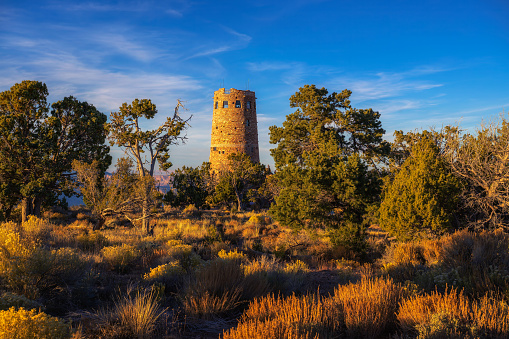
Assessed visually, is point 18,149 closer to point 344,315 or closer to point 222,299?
point 222,299

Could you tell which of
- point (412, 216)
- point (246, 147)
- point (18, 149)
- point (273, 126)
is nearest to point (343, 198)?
point (412, 216)

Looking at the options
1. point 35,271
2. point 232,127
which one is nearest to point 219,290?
point 35,271

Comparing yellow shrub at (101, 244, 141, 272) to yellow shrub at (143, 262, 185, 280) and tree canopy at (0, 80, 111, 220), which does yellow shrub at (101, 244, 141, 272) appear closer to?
yellow shrub at (143, 262, 185, 280)

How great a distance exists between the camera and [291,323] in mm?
4133

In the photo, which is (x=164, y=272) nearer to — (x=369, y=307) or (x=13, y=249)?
(x=13, y=249)

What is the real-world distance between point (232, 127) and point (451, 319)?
128 ft

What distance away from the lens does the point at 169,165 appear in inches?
742

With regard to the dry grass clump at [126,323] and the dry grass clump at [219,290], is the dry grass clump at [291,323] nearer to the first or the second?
the dry grass clump at [219,290]

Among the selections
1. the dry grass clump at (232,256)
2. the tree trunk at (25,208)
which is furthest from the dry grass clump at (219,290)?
the tree trunk at (25,208)

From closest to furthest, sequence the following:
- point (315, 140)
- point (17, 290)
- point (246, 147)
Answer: point (17, 290) < point (315, 140) < point (246, 147)

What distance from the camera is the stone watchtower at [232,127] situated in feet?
138

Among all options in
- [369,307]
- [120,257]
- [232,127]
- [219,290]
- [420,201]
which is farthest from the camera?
[232,127]

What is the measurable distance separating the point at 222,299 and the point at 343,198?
10536mm

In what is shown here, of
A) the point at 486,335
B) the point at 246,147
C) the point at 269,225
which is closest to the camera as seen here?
the point at 486,335
